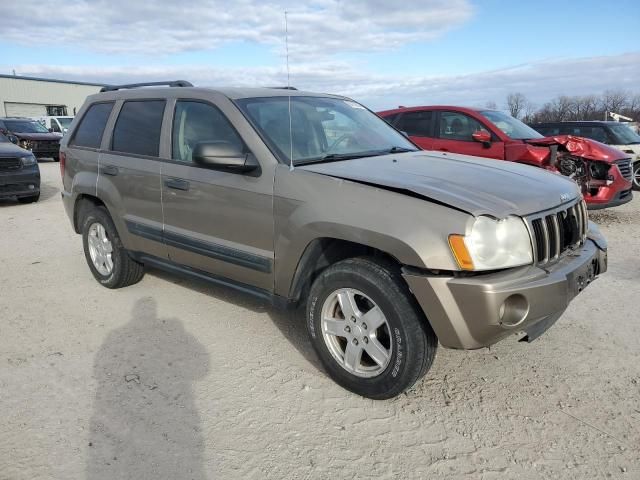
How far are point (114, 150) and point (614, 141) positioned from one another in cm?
1033

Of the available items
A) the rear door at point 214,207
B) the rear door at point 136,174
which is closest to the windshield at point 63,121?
the rear door at point 136,174

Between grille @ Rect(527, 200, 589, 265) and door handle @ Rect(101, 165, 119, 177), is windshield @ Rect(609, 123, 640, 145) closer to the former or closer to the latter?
grille @ Rect(527, 200, 589, 265)

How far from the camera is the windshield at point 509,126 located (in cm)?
834

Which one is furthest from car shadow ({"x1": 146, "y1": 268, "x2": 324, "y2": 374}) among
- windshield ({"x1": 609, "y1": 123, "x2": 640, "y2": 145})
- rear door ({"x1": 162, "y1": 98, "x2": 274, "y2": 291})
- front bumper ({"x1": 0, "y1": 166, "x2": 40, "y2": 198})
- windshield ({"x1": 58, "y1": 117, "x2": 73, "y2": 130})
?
windshield ({"x1": 58, "y1": 117, "x2": 73, "y2": 130})

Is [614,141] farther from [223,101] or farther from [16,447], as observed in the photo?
[16,447]

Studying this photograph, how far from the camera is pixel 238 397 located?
3.19m

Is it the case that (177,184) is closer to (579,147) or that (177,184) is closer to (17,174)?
(579,147)

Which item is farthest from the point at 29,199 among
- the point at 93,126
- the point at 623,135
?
the point at 623,135

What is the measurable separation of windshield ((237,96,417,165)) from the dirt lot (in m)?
1.41

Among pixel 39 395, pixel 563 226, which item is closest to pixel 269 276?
pixel 39 395

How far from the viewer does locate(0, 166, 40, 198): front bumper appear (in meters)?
10.3

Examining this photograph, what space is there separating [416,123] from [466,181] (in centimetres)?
622

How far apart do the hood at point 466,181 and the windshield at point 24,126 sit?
1949 cm

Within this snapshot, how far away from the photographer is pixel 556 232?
2.99 metres
